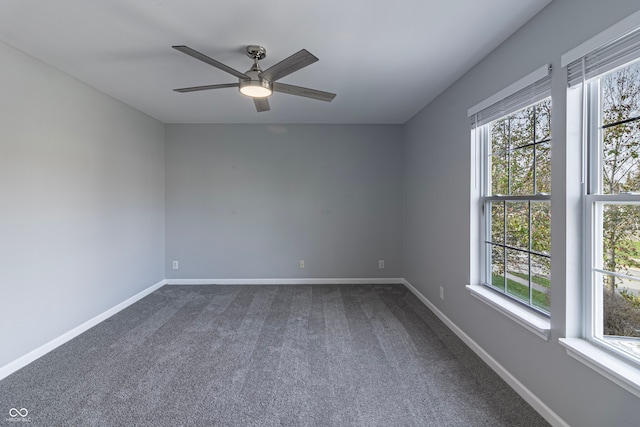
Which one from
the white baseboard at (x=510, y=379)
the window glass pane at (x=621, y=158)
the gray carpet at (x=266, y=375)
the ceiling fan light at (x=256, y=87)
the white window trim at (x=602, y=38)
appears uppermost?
the ceiling fan light at (x=256, y=87)

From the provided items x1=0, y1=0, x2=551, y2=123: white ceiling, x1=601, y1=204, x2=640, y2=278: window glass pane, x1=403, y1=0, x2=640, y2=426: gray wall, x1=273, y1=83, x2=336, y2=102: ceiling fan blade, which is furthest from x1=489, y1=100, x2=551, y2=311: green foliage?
x1=273, y1=83, x2=336, y2=102: ceiling fan blade

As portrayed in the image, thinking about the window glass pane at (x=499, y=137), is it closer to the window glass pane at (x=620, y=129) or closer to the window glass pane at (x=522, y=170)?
the window glass pane at (x=522, y=170)

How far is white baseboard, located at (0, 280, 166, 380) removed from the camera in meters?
2.15

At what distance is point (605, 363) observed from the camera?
1.33 metres

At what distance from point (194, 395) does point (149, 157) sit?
332cm

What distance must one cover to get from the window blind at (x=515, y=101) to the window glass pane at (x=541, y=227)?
2.25ft

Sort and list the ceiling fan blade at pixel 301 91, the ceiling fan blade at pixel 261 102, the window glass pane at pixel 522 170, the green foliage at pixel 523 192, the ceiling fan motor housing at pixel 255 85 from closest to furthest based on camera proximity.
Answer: the green foliage at pixel 523 192
the window glass pane at pixel 522 170
the ceiling fan motor housing at pixel 255 85
the ceiling fan blade at pixel 301 91
the ceiling fan blade at pixel 261 102

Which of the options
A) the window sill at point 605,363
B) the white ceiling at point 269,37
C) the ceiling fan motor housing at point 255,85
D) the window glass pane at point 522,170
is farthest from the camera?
the ceiling fan motor housing at point 255,85

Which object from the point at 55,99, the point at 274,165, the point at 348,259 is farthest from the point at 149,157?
the point at 348,259

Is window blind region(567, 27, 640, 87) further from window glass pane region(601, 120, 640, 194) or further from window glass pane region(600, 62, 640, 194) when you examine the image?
window glass pane region(601, 120, 640, 194)

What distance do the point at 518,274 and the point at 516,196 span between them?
0.58 meters

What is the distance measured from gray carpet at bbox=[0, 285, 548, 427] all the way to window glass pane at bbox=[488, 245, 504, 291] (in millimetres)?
642

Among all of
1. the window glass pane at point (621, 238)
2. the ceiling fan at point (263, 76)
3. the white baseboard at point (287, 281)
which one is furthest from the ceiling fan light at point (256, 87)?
the white baseboard at point (287, 281)

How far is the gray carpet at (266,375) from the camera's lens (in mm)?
1738
